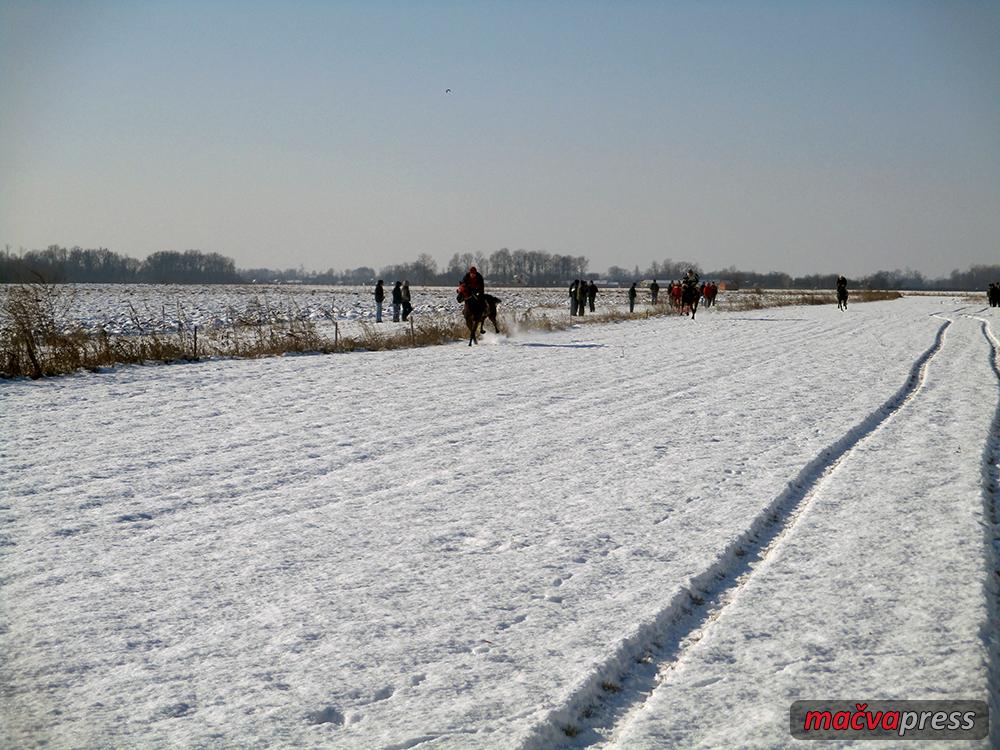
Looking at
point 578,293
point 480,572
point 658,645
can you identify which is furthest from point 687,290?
point 658,645

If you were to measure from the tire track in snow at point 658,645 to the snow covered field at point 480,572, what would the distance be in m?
0.01

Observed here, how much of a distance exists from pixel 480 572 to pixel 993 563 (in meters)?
3.08

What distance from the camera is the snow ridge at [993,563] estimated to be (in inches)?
135

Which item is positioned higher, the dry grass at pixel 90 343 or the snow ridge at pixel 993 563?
the dry grass at pixel 90 343

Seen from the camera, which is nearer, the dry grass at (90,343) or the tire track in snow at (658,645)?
the tire track in snow at (658,645)

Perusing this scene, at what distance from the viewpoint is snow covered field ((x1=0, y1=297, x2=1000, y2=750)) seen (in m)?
3.26

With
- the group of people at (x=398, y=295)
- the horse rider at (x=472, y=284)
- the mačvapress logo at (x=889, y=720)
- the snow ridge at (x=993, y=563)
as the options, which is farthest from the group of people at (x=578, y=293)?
the mačvapress logo at (x=889, y=720)

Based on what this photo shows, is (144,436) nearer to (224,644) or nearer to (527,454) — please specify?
(527,454)

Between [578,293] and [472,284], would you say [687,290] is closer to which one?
[578,293]

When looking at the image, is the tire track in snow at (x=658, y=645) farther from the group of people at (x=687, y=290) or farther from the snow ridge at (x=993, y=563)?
the group of people at (x=687, y=290)

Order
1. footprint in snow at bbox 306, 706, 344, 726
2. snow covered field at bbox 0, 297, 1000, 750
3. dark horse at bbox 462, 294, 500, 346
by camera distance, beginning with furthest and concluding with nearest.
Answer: dark horse at bbox 462, 294, 500, 346, snow covered field at bbox 0, 297, 1000, 750, footprint in snow at bbox 306, 706, 344, 726

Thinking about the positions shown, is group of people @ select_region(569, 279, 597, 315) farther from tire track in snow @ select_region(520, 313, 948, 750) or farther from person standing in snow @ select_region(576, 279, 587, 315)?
tire track in snow @ select_region(520, 313, 948, 750)

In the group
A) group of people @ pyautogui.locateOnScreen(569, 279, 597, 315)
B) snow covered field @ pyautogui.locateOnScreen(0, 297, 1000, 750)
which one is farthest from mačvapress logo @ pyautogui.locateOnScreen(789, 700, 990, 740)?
group of people @ pyautogui.locateOnScreen(569, 279, 597, 315)

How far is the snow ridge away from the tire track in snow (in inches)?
46.2
